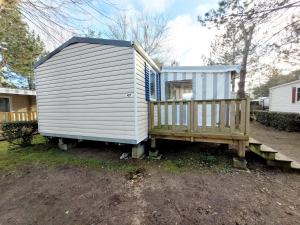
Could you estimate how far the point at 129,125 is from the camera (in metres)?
4.41

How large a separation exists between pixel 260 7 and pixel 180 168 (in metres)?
6.15

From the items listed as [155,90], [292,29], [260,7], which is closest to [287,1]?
[260,7]

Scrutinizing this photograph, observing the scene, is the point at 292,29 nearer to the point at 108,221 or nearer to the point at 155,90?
the point at 155,90

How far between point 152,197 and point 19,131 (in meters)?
6.47

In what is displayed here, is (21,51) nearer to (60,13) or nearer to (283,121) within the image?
(60,13)

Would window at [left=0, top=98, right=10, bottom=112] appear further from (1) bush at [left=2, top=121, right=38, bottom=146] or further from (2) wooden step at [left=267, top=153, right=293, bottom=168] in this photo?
(2) wooden step at [left=267, top=153, right=293, bottom=168]

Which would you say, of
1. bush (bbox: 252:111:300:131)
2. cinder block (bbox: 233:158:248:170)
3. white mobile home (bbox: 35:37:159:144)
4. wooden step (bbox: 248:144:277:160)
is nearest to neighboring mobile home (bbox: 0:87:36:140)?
white mobile home (bbox: 35:37:159:144)

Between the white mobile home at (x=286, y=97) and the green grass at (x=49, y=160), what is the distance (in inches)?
500

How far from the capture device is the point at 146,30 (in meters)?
15.6

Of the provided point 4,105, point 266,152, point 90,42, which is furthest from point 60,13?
point 4,105

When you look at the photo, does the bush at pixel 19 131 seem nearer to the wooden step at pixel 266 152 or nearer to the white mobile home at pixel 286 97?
the wooden step at pixel 266 152

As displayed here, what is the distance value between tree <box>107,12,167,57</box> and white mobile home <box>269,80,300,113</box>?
36.8ft

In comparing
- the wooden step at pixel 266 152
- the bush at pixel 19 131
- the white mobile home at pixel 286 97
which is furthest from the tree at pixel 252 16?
the bush at pixel 19 131

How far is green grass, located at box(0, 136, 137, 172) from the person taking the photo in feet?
14.8
